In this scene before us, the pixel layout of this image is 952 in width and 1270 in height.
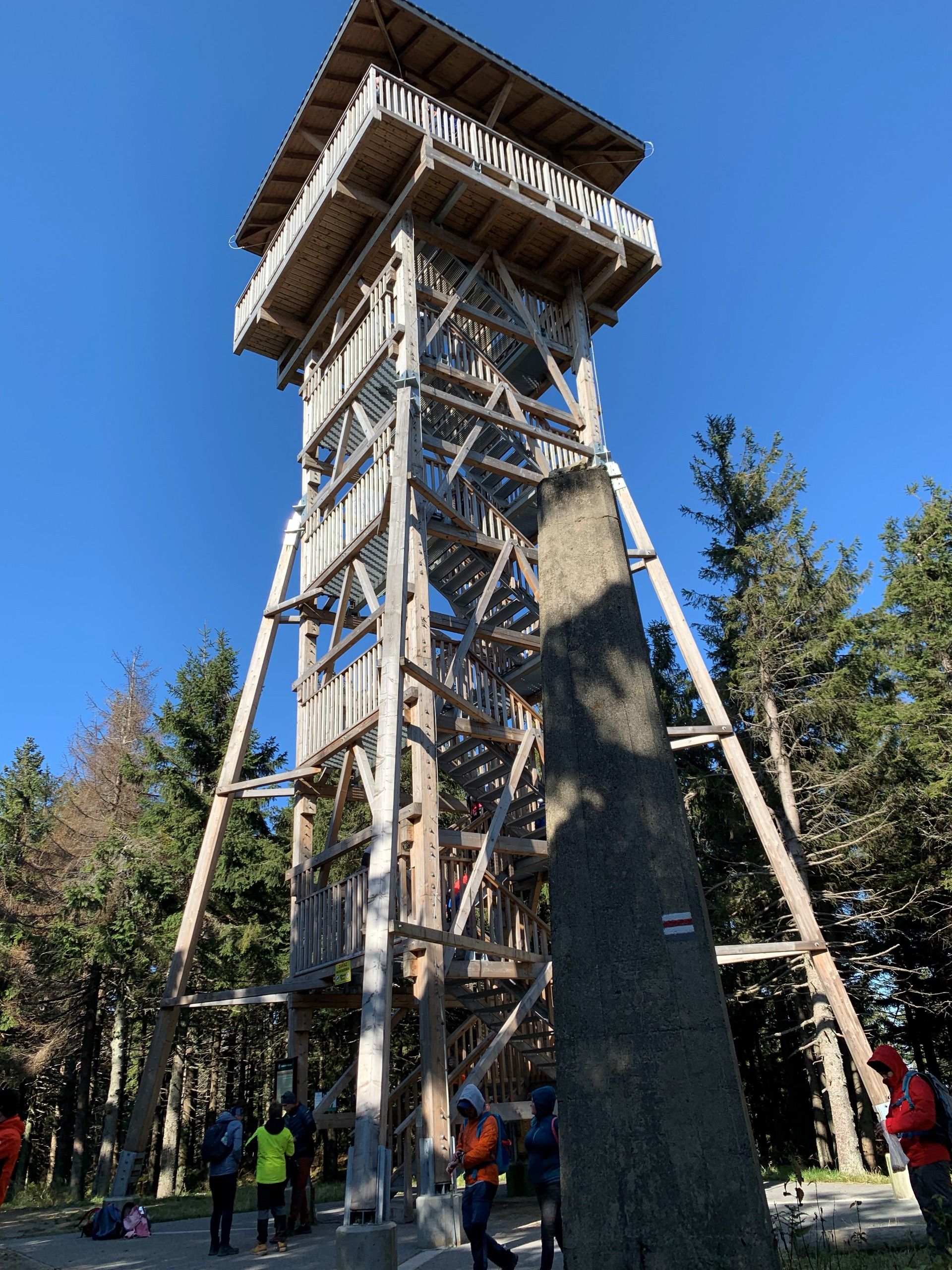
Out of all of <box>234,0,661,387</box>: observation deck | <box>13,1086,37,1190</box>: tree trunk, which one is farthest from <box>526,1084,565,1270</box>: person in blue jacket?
<box>13,1086,37,1190</box>: tree trunk

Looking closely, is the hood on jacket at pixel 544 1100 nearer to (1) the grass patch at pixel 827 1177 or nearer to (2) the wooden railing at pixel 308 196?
(1) the grass patch at pixel 827 1177

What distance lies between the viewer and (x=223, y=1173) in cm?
884

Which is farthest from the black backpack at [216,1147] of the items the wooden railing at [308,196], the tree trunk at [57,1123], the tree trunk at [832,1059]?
the tree trunk at [57,1123]

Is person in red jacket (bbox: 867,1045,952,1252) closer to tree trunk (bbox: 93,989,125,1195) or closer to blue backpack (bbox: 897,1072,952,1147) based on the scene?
blue backpack (bbox: 897,1072,952,1147)

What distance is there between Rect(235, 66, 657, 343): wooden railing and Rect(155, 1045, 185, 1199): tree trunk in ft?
55.8

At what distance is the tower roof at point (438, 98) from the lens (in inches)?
563

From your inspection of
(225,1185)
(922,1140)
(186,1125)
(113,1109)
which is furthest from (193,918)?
(186,1125)

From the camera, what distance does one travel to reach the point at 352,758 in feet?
40.5

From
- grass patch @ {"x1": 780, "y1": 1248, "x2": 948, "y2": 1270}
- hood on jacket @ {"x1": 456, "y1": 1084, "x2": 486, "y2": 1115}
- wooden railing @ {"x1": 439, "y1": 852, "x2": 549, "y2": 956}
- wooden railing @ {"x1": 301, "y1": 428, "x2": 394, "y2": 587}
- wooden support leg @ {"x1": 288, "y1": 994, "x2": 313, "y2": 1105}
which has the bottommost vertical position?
grass patch @ {"x1": 780, "y1": 1248, "x2": 948, "y2": 1270}

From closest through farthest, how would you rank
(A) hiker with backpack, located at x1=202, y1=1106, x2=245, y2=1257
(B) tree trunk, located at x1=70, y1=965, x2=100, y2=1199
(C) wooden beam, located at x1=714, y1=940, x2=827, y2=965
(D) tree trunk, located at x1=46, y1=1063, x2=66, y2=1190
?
(A) hiker with backpack, located at x1=202, y1=1106, x2=245, y2=1257 < (C) wooden beam, located at x1=714, y1=940, x2=827, y2=965 < (B) tree trunk, located at x1=70, y1=965, x2=100, y2=1199 < (D) tree trunk, located at x1=46, y1=1063, x2=66, y2=1190

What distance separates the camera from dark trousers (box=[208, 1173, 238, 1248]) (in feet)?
28.3

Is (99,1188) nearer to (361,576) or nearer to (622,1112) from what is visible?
(361,576)

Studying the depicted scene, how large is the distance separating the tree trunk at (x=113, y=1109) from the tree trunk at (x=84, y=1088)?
413 millimetres

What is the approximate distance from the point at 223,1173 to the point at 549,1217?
4463 mm
